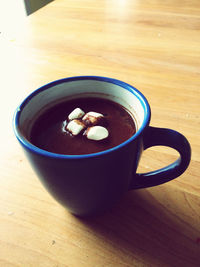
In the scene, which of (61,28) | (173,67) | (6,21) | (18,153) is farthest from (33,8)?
(18,153)

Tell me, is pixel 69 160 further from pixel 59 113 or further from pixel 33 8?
pixel 33 8

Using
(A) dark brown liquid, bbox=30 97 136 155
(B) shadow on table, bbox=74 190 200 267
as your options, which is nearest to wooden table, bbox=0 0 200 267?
(B) shadow on table, bbox=74 190 200 267

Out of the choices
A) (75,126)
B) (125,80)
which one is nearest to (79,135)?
(75,126)

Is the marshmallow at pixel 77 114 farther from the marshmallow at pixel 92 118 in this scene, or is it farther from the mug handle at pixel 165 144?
the mug handle at pixel 165 144

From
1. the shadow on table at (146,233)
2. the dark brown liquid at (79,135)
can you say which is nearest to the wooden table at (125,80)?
the shadow on table at (146,233)

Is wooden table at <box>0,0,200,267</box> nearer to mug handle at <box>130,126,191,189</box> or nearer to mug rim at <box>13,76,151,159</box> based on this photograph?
mug handle at <box>130,126,191,189</box>

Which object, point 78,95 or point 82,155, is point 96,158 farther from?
point 78,95

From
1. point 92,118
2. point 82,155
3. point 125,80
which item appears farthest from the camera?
point 125,80
